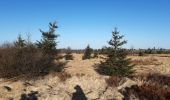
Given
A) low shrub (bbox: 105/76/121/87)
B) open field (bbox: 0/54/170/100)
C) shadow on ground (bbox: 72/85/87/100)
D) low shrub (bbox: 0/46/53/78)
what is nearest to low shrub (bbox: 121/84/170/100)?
open field (bbox: 0/54/170/100)

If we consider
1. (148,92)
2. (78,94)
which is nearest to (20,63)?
(78,94)

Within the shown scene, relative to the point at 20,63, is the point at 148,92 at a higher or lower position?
lower

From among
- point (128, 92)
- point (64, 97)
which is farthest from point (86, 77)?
point (128, 92)

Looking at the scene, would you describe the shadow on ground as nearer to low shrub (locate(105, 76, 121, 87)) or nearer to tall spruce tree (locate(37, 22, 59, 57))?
low shrub (locate(105, 76, 121, 87))

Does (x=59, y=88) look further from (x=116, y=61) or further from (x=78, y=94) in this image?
(x=116, y=61)

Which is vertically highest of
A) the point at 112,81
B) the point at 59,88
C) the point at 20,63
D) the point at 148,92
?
the point at 20,63

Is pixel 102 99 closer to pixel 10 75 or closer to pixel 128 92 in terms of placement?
pixel 128 92

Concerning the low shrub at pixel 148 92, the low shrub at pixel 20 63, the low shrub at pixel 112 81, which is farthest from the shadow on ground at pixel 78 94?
the low shrub at pixel 20 63

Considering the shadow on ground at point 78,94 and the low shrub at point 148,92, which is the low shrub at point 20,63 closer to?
the shadow on ground at point 78,94

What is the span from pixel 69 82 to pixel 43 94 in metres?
1.89

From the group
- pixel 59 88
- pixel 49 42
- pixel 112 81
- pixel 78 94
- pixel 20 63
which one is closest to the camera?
pixel 78 94

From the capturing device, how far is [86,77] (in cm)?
1672

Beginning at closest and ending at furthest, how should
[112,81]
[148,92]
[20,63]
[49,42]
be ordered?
[148,92] < [112,81] < [20,63] < [49,42]

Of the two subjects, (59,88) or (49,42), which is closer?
(59,88)
